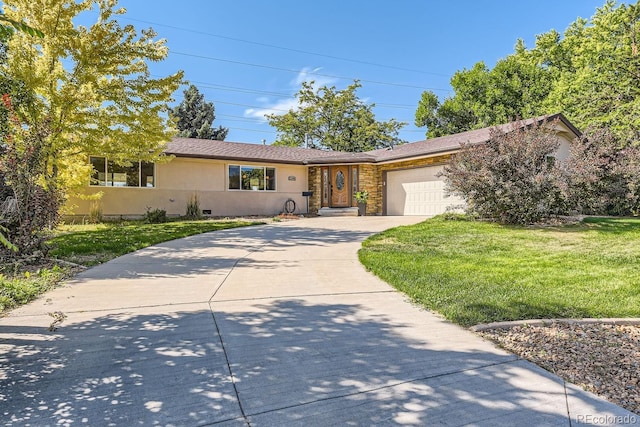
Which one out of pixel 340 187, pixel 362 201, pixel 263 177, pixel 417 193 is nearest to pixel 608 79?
pixel 417 193

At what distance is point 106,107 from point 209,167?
243 inches

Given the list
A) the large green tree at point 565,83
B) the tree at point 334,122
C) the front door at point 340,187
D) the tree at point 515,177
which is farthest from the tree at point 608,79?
the tree at point 334,122

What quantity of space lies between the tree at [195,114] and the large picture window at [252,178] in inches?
830

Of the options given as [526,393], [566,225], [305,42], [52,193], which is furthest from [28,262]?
[305,42]

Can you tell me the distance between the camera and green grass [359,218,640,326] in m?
4.05

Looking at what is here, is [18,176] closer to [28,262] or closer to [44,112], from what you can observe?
[28,262]

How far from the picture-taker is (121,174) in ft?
48.7

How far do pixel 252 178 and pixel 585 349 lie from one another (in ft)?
51.5

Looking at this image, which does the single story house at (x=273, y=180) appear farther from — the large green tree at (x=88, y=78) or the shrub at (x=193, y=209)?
the large green tree at (x=88, y=78)

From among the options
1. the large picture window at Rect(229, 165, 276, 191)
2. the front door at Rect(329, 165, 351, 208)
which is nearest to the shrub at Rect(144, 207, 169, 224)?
the large picture window at Rect(229, 165, 276, 191)

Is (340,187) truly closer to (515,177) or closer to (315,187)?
(315,187)

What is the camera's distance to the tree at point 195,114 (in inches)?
1457

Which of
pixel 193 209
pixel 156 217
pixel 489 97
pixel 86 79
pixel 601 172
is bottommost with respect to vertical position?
pixel 156 217

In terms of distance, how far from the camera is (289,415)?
2.14 m
